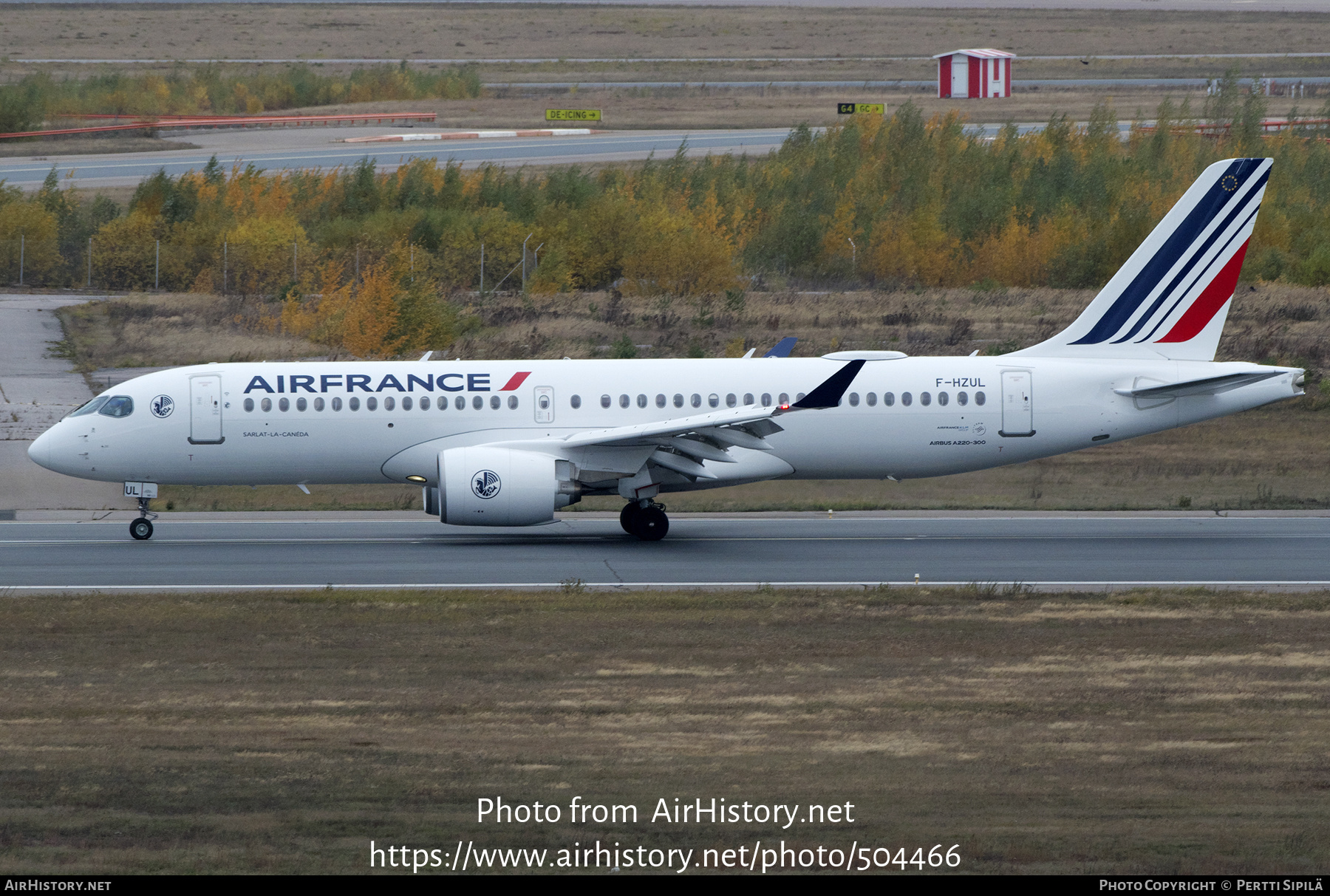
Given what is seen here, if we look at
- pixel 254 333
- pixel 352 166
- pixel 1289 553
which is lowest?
pixel 1289 553

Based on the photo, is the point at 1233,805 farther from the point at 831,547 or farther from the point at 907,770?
the point at 831,547

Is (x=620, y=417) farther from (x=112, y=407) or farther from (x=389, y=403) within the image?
(x=112, y=407)

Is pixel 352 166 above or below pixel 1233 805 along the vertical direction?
above

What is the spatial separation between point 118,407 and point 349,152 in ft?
172

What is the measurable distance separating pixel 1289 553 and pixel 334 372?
54.5ft

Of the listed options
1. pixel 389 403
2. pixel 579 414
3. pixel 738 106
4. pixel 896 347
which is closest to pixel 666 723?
pixel 579 414

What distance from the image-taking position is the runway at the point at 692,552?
2355cm

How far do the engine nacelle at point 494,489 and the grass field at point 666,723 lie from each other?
12.4 ft

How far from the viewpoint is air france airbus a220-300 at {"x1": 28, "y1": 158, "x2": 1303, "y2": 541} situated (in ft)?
89.7

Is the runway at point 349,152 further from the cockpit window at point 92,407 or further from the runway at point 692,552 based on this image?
the runway at point 692,552

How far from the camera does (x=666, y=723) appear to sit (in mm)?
14867

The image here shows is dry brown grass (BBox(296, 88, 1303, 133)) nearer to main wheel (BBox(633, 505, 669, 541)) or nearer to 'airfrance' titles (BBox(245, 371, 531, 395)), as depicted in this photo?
'airfrance' titles (BBox(245, 371, 531, 395))

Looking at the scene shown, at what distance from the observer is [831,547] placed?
26844 millimetres
